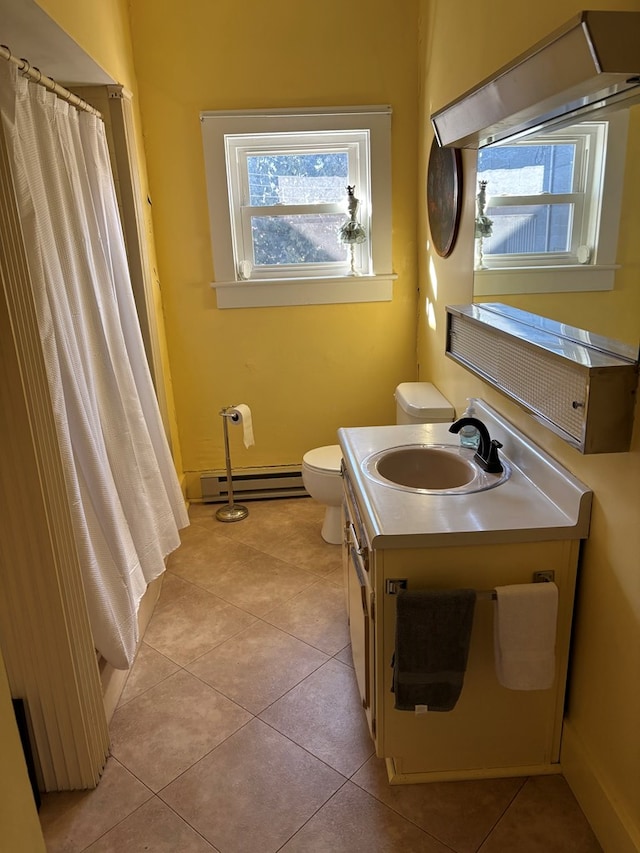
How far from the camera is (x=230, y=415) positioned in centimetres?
327

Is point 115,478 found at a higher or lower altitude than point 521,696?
higher

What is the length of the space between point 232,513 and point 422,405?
125 cm

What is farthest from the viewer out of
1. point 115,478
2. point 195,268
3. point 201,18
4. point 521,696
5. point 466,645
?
point 195,268

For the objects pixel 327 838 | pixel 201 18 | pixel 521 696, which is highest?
pixel 201 18

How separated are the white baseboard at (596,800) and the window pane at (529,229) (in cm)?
128

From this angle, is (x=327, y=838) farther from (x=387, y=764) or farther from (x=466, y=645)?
→ (x=466, y=645)

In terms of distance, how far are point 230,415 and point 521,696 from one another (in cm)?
203

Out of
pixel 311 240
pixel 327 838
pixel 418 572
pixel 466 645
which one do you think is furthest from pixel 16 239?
pixel 311 240

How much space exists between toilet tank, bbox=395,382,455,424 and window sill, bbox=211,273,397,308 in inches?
22.9

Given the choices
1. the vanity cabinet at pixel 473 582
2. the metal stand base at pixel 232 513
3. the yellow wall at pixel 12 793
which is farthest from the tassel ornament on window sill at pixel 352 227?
the yellow wall at pixel 12 793

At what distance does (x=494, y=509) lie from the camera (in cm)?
162

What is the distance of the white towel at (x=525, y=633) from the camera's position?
4.96 ft

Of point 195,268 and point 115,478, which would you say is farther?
point 195,268

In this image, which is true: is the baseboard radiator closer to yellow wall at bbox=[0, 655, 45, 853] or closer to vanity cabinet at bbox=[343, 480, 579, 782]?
vanity cabinet at bbox=[343, 480, 579, 782]
